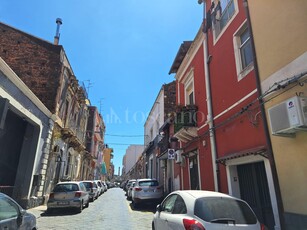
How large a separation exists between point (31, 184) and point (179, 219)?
1082cm

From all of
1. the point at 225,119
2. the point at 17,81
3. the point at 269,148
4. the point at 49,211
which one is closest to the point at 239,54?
the point at 225,119

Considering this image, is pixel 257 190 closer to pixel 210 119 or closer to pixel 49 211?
pixel 210 119

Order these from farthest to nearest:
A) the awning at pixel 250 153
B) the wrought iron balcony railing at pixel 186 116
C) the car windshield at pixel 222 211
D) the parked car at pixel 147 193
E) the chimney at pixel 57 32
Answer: the chimney at pixel 57 32
the parked car at pixel 147 193
the wrought iron balcony railing at pixel 186 116
the awning at pixel 250 153
the car windshield at pixel 222 211

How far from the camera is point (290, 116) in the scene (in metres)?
4.93

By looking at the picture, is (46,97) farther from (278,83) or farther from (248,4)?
(278,83)

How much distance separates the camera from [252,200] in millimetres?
7266

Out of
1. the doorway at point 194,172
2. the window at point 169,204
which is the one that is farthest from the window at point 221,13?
the window at point 169,204

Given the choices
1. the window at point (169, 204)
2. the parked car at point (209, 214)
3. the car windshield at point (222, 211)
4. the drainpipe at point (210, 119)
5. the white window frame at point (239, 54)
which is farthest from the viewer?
the drainpipe at point (210, 119)

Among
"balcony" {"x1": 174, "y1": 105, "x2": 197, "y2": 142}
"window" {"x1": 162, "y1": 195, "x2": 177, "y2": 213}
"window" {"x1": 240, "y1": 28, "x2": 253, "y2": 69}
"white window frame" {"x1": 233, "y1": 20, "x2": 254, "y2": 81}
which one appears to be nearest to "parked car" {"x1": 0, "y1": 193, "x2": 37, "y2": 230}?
"window" {"x1": 162, "y1": 195, "x2": 177, "y2": 213}

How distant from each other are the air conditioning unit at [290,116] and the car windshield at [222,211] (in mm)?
1842

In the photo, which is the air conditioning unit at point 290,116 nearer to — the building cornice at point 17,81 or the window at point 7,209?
the window at point 7,209

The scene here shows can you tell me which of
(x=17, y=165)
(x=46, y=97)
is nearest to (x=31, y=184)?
(x=17, y=165)

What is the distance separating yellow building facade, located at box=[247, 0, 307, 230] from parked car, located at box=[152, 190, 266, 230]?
1.40 meters

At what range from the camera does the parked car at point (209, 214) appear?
13.4 feet
